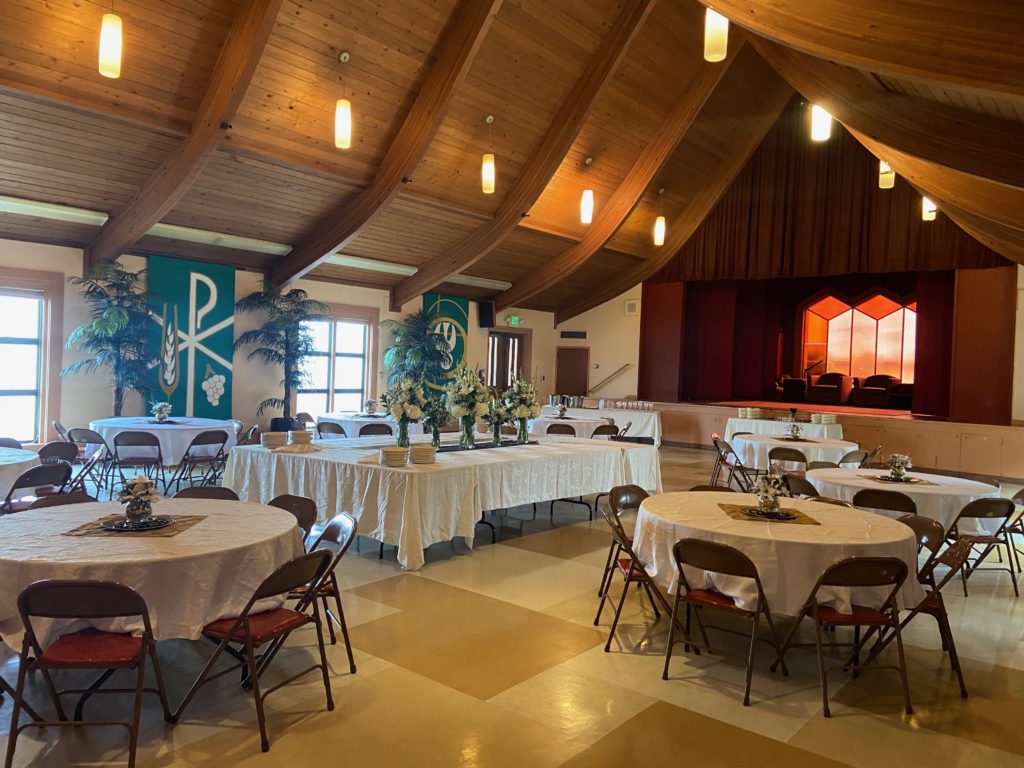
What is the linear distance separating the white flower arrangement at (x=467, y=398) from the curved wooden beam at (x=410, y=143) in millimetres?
3510

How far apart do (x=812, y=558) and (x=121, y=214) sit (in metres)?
8.66

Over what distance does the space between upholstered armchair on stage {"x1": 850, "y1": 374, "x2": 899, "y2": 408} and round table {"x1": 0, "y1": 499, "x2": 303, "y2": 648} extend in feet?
50.1

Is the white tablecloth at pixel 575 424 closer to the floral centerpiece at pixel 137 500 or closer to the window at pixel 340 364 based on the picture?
the window at pixel 340 364

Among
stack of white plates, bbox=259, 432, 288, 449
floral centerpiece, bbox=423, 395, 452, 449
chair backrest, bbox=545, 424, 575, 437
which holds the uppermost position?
floral centerpiece, bbox=423, 395, 452, 449

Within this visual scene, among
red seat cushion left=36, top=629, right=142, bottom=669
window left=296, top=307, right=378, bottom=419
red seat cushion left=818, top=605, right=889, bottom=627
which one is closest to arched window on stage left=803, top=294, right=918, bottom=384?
window left=296, top=307, right=378, bottom=419

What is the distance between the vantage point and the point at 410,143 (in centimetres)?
902

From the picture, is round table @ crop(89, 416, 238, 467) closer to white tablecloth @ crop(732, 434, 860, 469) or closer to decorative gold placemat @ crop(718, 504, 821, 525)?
decorative gold placemat @ crop(718, 504, 821, 525)

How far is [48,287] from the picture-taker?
915cm

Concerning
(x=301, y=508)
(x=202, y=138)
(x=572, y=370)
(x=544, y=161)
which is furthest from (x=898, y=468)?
(x=572, y=370)

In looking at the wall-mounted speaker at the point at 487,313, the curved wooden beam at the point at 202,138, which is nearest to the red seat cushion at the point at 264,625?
the curved wooden beam at the point at 202,138

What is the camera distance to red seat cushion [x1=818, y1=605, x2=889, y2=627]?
344 centimetres

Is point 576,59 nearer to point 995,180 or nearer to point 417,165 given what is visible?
point 417,165

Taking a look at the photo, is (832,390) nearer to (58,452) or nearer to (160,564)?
(58,452)

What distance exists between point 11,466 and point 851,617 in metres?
5.29
